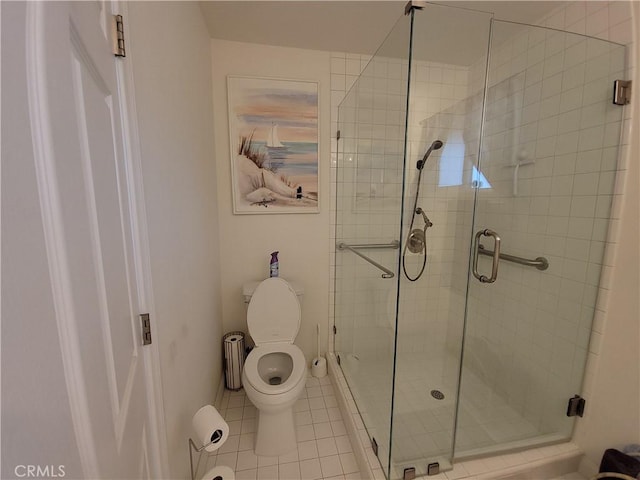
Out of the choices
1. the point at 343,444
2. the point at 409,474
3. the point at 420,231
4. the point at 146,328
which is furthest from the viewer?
the point at 420,231

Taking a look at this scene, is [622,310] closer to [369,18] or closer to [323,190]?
[323,190]

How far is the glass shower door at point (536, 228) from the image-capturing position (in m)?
1.32

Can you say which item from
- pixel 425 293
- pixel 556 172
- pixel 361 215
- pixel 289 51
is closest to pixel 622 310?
pixel 556 172

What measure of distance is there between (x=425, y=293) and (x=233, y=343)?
4.63 ft

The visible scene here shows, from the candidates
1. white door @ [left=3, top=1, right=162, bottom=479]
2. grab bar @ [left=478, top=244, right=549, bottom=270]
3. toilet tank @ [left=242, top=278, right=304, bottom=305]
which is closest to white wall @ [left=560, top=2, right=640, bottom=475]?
grab bar @ [left=478, top=244, right=549, bottom=270]

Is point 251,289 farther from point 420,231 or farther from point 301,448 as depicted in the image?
point 420,231

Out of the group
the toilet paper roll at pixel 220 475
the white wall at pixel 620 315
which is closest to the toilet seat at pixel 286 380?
the toilet paper roll at pixel 220 475

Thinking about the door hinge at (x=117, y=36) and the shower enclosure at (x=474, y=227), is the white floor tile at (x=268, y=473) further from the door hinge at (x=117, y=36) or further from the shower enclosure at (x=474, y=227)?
the door hinge at (x=117, y=36)

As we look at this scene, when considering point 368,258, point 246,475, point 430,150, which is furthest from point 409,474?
point 430,150

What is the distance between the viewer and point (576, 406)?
1415 millimetres

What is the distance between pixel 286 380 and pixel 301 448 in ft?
1.23

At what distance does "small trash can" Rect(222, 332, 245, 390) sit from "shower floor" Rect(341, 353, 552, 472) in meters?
0.86

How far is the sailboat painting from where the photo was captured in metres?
1.90

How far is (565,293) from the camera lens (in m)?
1.43
